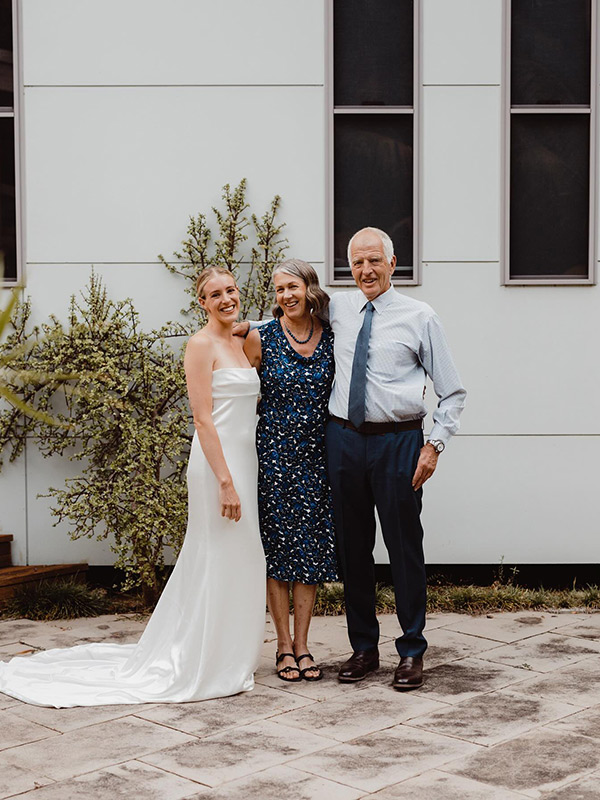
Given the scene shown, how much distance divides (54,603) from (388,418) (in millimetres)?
2671

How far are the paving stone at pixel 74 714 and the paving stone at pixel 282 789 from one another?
2.95 ft

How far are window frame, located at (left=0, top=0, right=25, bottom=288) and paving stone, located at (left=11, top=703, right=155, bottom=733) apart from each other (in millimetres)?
2980

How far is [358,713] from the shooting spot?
4.17 metres

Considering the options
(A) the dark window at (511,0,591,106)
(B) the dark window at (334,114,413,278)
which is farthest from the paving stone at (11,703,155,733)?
(A) the dark window at (511,0,591,106)

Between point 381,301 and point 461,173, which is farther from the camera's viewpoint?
point 461,173

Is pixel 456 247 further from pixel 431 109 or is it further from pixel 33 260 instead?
pixel 33 260

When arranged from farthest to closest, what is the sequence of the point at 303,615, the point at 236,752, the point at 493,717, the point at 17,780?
the point at 303,615 < the point at 493,717 < the point at 236,752 < the point at 17,780

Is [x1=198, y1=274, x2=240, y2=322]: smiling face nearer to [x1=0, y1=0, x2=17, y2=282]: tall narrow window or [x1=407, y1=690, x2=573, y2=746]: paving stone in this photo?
[x1=407, y1=690, x2=573, y2=746]: paving stone

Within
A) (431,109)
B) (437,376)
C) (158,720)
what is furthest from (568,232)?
(158,720)

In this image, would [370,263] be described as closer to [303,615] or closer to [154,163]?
[303,615]

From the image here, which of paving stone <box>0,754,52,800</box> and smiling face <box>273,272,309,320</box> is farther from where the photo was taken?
smiling face <box>273,272,309,320</box>

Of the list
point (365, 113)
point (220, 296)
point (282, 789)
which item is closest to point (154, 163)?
point (365, 113)

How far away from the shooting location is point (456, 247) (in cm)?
637

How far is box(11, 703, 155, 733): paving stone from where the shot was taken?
13.3ft
